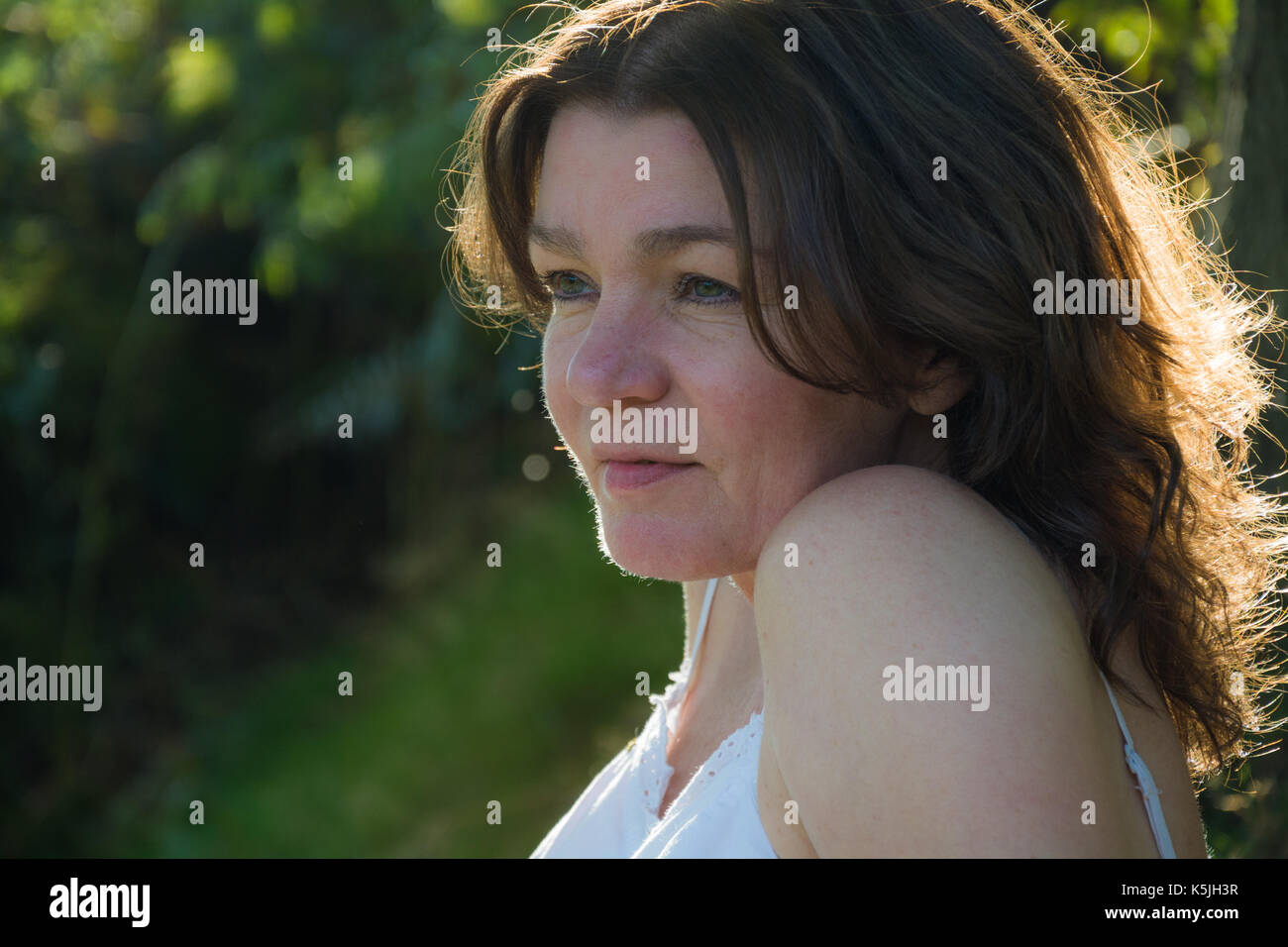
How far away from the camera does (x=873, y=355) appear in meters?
1.51

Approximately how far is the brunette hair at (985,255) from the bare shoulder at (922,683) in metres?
0.23

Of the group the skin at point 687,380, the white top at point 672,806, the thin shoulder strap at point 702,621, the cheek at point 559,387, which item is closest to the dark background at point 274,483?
the thin shoulder strap at point 702,621

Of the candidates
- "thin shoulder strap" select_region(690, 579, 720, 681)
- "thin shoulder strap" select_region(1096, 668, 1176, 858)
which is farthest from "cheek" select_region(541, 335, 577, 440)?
"thin shoulder strap" select_region(1096, 668, 1176, 858)

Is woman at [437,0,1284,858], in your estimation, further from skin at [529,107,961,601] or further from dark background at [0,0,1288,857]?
dark background at [0,0,1288,857]

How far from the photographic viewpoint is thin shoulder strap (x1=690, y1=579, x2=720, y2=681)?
227cm

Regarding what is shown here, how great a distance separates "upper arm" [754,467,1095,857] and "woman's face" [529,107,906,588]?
0.72 ft

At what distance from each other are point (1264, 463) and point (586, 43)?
1.63 meters

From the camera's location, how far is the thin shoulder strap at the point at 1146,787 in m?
1.43

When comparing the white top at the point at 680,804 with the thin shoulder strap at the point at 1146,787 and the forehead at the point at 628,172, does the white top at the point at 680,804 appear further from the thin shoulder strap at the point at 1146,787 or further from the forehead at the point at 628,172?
the forehead at the point at 628,172

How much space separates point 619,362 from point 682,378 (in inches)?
3.3

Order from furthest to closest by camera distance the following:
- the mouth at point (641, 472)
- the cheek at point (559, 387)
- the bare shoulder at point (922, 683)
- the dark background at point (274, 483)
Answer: the dark background at point (274, 483) → the cheek at point (559, 387) → the mouth at point (641, 472) → the bare shoulder at point (922, 683)
